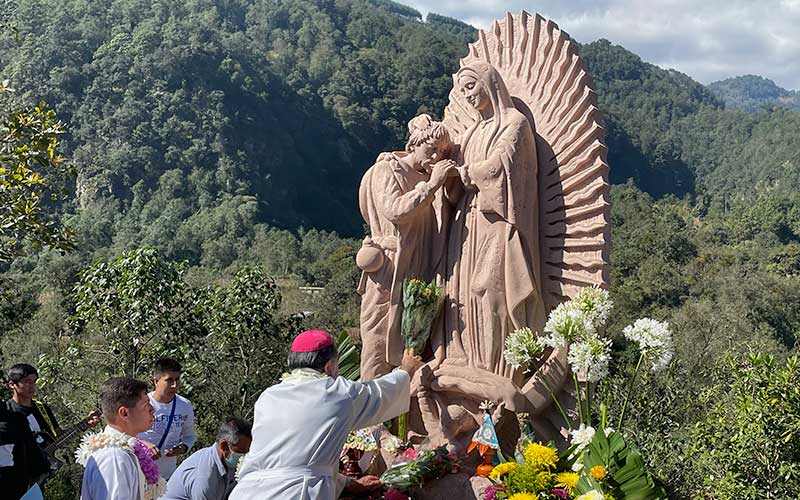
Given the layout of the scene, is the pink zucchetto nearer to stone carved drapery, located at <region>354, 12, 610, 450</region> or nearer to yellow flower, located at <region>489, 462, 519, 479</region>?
yellow flower, located at <region>489, 462, 519, 479</region>

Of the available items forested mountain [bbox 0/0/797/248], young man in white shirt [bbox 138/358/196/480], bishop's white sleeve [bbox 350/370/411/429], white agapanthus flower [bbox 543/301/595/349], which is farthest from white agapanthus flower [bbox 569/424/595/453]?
forested mountain [bbox 0/0/797/248]

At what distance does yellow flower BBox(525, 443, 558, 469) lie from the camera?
394 centimetres

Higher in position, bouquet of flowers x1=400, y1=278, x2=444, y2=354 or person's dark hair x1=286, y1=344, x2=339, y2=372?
person's dark hair x1=286, y1=344, x2=339, y2=372

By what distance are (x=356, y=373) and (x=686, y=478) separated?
389cm

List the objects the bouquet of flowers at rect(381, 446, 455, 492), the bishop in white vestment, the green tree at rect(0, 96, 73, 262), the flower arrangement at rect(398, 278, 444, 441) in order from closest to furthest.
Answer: the bishop in white vestment < the bouquet of flowers at rect(381, 446, 455, 492) < the flower arrangement at rect(398, 278, 444, 441) < the green tree at rect(0, 96, 73, 262)

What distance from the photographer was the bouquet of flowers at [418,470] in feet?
15.7

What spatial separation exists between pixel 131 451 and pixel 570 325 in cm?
218

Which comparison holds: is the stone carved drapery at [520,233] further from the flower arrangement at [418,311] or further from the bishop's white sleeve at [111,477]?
the bishop's white sleeve at [111,477]

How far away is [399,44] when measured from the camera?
6050 centimetres

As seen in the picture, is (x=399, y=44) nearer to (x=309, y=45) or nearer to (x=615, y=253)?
(x=309, y=45)

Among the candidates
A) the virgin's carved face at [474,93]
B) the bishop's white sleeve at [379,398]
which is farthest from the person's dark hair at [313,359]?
the virgin's carved face at [474,93]

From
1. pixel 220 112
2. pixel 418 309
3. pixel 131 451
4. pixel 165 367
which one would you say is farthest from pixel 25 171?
pixel 220 112

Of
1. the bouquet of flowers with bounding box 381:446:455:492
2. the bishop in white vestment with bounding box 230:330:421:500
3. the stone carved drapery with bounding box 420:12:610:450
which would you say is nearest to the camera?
the bishop in white vestment with bounding box 230:330:421:500

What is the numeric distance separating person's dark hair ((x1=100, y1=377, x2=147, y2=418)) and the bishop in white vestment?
56 cm
